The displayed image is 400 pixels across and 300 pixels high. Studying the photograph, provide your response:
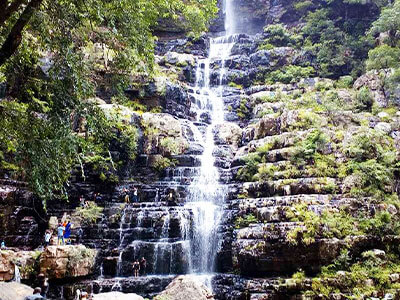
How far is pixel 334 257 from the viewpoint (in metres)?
11.2

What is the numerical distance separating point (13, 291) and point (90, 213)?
21.7ft

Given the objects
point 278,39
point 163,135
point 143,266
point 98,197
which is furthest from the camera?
point 278,39

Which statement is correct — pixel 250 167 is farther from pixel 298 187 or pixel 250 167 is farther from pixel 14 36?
pixel 14 36

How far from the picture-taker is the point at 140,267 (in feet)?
43.7

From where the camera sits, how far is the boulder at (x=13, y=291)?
8016 millimetres

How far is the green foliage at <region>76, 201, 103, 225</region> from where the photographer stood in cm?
1484

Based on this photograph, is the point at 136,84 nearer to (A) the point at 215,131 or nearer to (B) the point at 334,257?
(A) the point at 215,131

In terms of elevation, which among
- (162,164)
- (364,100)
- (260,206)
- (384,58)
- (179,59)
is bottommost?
(260,206)

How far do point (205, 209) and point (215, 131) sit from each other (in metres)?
7.82

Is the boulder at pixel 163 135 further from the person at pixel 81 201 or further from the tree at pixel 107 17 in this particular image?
the tree at pixel 107 17

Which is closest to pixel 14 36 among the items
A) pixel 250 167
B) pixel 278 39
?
pixel 250 167

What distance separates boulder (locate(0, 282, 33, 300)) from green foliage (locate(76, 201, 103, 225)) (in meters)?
5.89

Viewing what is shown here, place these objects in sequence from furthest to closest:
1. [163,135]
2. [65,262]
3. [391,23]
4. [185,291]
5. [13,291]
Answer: [391,23] < [163,135] < [65,262] < [185,291] < [13,291]

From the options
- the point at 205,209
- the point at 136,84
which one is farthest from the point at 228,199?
the point at 136,84
